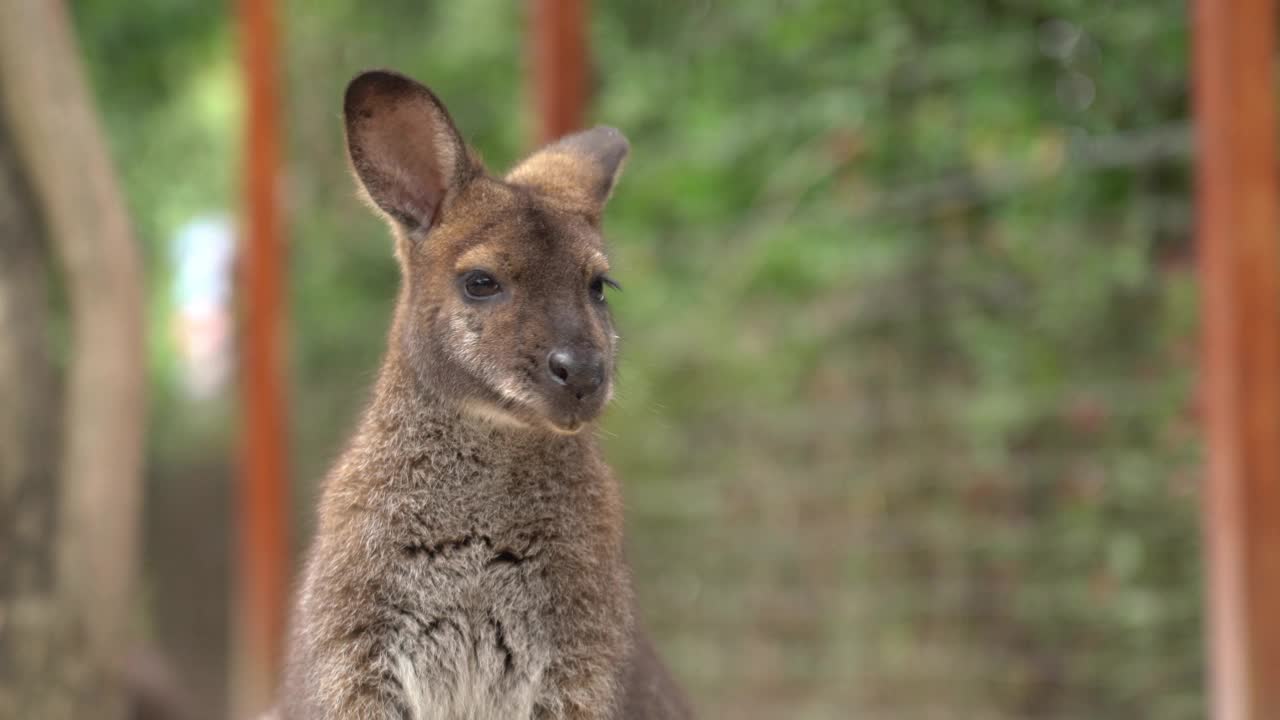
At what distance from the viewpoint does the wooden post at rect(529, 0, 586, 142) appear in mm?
4789

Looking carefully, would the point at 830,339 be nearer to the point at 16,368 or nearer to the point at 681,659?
the point at 681,659

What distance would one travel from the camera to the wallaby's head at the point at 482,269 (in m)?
2.82

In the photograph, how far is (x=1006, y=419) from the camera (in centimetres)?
518

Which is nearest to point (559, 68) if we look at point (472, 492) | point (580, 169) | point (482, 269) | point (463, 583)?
point (580, 169)

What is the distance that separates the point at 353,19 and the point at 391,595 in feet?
14.3

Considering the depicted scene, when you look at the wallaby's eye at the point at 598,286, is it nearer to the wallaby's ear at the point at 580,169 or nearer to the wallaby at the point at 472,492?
the wallaby at the point at 472,492

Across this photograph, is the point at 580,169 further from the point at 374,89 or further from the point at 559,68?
the point at 559,68

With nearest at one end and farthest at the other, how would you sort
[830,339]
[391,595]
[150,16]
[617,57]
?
1. [391,595]
2. [830,339]
3. [617,57]
4. [150,16]

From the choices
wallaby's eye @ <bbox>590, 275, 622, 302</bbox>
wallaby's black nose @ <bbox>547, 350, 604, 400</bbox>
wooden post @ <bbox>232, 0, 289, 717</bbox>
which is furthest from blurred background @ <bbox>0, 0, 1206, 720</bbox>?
wallaby's black nose @ <bbox>547, 350, 604, 400</bbox>

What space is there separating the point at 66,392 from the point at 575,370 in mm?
1946

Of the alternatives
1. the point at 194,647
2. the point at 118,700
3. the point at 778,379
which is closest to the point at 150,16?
the point at 194,647

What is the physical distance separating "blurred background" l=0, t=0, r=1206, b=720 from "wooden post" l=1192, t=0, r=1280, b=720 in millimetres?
1079

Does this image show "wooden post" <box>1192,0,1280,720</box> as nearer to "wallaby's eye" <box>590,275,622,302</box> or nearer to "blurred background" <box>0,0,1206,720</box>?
"blurred background" <box>0,0,1206,720</box>

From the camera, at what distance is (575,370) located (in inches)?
109
